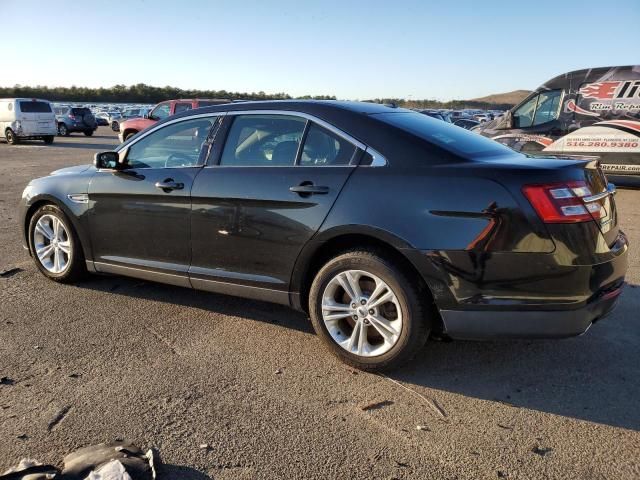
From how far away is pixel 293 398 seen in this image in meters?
3.24

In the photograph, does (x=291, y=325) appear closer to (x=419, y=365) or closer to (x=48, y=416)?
(x=419, y=365)

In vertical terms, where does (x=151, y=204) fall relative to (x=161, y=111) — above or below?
above

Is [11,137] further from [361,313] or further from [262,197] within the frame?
[361,313]

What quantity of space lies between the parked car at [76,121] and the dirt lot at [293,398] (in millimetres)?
30773

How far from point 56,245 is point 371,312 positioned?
127 inches

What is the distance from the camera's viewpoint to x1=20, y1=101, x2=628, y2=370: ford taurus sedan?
3.13m

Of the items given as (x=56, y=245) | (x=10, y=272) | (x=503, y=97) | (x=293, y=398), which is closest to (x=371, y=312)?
(x=293, y=398)

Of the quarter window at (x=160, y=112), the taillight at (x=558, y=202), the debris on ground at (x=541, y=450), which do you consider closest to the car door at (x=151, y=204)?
the taillight at (x=558, y=202)

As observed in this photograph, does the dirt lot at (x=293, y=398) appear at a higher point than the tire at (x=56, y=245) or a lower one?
lower

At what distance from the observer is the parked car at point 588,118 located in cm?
1101

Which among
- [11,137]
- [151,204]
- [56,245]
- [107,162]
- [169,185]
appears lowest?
[11,137]

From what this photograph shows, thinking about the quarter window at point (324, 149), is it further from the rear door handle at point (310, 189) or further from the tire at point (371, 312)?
the tire at point (371, 312)

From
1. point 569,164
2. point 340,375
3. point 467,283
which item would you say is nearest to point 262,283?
point 340,375

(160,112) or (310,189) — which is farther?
(160,112)
